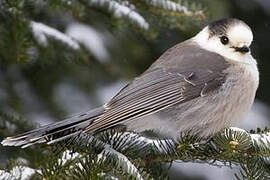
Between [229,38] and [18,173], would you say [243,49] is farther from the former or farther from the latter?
[18,173]

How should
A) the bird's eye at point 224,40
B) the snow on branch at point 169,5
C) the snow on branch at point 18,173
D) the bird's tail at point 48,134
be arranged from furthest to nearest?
the bird's eye at point 224,40 < the snow on branch at point 169,5 < the bird's tail at point 48,134 < the snow on branch at point 18,173

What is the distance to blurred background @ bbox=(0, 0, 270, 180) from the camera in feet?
12.4

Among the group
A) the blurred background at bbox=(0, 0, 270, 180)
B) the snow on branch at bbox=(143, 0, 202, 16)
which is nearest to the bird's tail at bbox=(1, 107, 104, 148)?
the blurred background at bbox=(0, 0, 270, 180)

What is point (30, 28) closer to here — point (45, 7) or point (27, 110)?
point (45, 7)

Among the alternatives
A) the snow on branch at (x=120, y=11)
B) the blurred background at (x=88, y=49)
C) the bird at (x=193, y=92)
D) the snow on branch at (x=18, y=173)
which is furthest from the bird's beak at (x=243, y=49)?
the snow on branch at (x=18, y=173)

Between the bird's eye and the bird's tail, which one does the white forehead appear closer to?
the bird's eye

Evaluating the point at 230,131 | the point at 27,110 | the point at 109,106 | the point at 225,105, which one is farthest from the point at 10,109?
the point at 230,131

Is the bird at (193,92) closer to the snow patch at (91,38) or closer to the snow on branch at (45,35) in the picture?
the snow on branch at (45,35)

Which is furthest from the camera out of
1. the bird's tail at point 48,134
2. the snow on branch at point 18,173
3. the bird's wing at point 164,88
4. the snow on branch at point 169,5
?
the snow on branch at point 169,5

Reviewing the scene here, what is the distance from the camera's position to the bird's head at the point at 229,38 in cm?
385

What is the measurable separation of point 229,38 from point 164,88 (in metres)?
0.64

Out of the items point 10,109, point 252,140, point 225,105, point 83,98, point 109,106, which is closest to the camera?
point 252,140

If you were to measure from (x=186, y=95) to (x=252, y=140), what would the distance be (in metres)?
1.01

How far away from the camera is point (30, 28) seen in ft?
12.4
